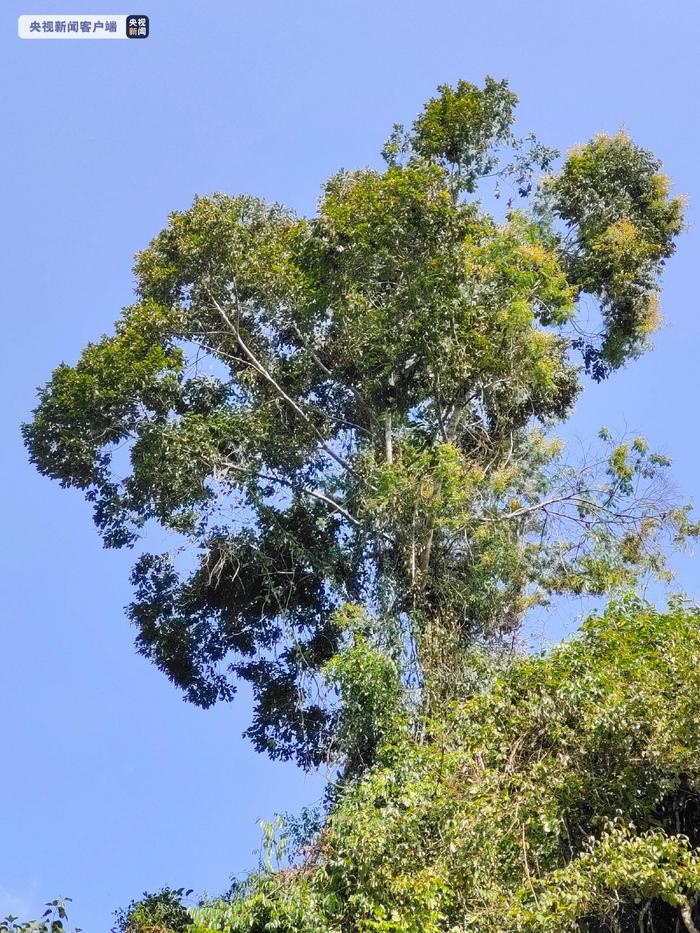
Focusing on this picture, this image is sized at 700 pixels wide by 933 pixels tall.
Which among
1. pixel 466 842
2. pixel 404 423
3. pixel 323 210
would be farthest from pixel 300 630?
pixel 466 842

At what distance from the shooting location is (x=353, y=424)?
1298 centimetres

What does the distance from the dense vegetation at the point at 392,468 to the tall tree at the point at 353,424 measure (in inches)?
1.4

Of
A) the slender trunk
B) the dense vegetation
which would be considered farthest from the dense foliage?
the slender trunk

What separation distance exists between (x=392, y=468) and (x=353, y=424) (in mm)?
1829

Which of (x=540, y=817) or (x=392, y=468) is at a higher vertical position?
(x=392, y=468)

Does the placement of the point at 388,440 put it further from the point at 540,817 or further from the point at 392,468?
the point at 540,817

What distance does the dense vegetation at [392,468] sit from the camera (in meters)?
8.38

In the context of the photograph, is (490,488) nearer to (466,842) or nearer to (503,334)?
(503,334)

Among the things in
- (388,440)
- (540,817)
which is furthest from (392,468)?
(540,817)

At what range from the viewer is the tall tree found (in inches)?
453

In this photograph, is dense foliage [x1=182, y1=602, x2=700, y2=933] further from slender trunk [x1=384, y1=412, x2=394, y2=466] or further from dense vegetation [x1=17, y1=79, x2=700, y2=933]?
slender trunk [x1=384, y1=412, x2=394, y2=466]

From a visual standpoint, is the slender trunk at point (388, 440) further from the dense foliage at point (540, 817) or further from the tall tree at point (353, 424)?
the dense foliage at point (540, 817)

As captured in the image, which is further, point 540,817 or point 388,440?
point 388,440

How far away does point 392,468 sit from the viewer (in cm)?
1128
